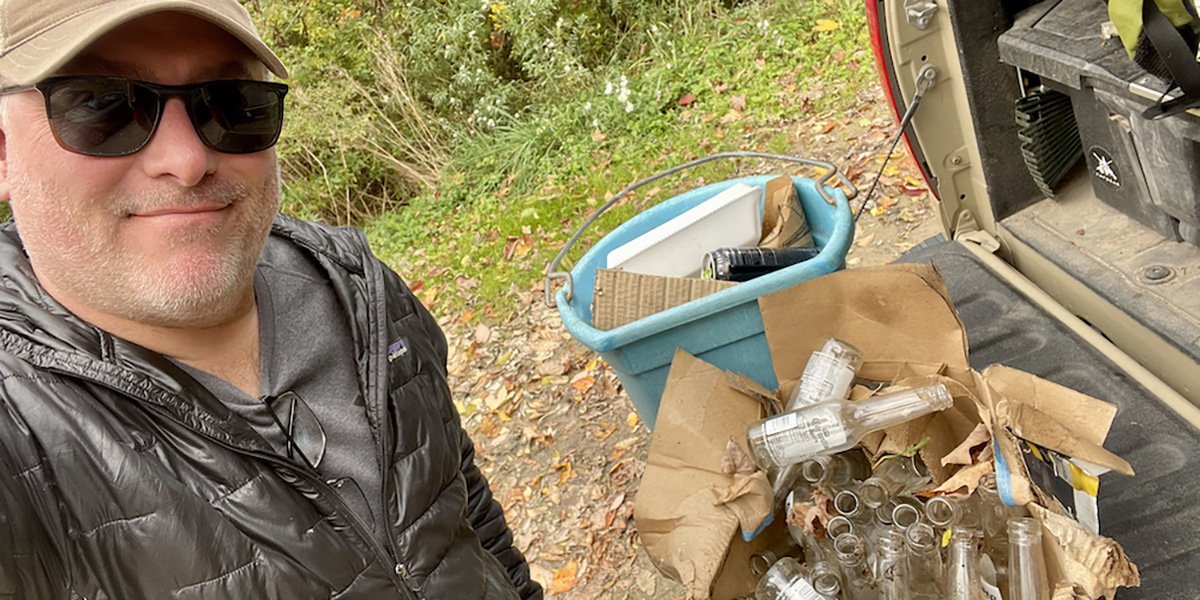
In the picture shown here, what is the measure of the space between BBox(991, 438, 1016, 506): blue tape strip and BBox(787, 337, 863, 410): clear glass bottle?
469 millimetres

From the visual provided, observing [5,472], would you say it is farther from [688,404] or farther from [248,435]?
[688,404]

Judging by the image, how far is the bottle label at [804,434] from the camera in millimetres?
2117

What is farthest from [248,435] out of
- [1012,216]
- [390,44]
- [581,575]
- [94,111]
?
[390,44]

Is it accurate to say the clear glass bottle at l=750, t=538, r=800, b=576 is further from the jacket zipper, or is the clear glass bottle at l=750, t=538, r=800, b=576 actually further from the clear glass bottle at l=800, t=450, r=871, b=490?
the jacket zipper

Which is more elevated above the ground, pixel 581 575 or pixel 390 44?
pixel 390 44

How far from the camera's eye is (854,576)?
6.87 ft

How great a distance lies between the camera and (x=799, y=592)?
6.67ft

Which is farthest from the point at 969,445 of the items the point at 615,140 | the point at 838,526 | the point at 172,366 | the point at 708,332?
the point at 615,140

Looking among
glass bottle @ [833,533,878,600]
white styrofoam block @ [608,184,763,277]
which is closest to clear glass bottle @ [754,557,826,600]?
glass bottle @ [833,533,878,600]

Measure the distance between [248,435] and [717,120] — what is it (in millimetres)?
5472

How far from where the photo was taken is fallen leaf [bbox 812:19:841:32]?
6848 millimetres

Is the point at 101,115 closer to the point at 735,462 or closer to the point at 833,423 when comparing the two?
the point at 735,462

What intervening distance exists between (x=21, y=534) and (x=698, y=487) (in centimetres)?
147

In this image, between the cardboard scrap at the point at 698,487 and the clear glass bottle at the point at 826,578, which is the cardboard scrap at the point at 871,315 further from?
the clear glass bottle at the point at 826,578
